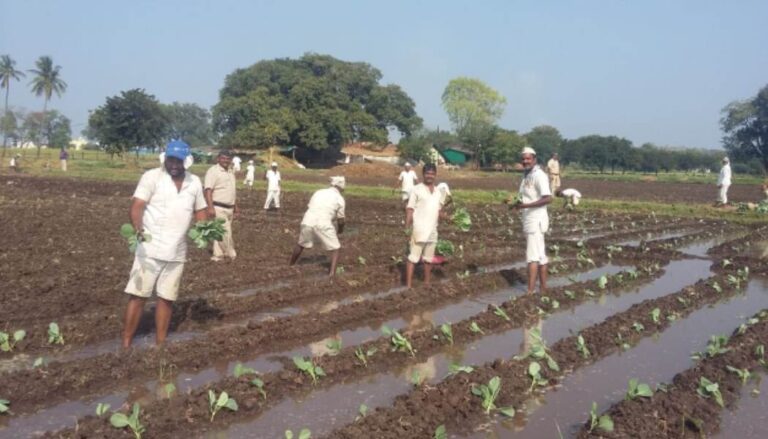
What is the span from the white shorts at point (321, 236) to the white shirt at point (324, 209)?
7cm

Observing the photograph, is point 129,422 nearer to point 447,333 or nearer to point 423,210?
point 447,333

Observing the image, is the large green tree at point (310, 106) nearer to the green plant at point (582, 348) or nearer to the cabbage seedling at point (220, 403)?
the green plant at point (582, 348)

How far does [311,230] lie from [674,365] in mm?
5164

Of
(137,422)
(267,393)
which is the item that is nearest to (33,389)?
(137,422)

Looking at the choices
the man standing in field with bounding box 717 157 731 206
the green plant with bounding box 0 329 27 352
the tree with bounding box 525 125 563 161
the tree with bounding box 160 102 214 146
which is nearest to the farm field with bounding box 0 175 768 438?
the green plant with bounding box 0 329 27 352

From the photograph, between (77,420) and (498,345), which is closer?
(77,420)

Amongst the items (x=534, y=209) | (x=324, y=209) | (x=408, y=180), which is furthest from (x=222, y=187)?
(x=408, y=180)

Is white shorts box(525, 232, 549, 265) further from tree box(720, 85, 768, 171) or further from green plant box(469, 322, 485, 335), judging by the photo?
tree box(720, 85, 768, 171)

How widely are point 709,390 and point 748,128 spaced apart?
73.8 meters

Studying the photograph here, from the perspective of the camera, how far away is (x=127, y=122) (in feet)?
153

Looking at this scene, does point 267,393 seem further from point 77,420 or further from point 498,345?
point 498,345

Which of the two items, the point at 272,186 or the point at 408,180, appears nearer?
the point at 408,180

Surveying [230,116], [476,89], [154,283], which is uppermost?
[476,89]

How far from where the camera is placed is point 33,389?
471cm
